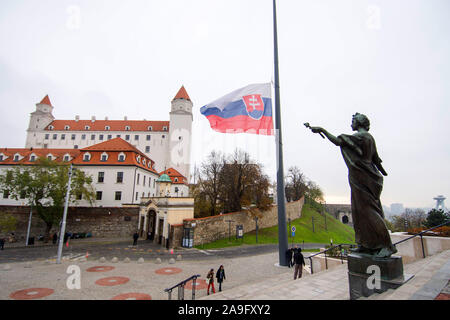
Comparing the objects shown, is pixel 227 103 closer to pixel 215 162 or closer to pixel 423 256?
pixel 423 256

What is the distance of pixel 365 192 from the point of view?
5.37 metres

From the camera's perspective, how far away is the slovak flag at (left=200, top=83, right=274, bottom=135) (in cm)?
1273

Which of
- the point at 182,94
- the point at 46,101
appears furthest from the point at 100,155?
the point at 46,101

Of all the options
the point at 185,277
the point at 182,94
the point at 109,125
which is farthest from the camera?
the point at 109,125

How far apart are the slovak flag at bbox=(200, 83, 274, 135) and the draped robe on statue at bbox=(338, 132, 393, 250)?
24.1 feet

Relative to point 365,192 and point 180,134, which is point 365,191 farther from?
point 180,134

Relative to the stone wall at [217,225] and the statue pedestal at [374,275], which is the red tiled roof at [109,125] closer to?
the stone wall at [217,225]

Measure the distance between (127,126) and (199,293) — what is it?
2797 inches

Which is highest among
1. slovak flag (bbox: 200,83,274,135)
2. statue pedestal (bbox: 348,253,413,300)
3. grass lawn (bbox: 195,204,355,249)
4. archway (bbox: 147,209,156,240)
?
slovak flag (bbox: 200,83,274,135)

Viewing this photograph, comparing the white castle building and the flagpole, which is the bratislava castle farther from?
the flagpole

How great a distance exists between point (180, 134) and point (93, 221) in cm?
3941

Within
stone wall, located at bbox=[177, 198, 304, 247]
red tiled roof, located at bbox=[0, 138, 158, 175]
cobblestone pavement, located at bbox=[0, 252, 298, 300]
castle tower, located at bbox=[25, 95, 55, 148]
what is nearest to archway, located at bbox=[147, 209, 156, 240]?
stone wall, located at bbox=[177, 198, 304, 247]
